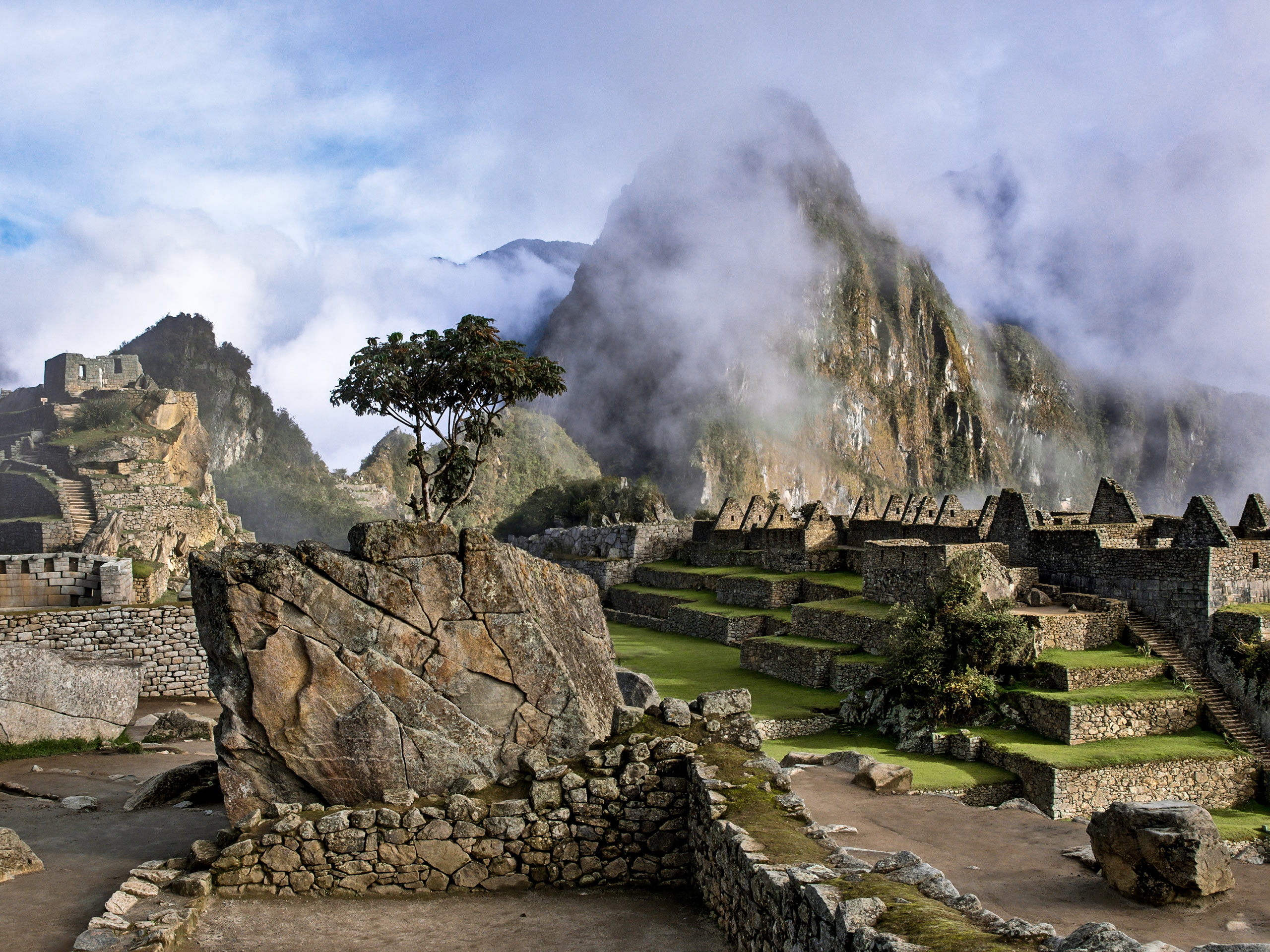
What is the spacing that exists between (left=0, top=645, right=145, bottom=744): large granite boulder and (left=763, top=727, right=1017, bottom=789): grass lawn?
10144mm

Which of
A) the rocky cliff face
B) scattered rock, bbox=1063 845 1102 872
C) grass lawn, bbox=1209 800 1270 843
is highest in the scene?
the rocky cliff face

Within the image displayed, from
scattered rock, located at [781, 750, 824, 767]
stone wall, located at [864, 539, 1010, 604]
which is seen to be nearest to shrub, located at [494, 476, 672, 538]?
stone wall, located at [864, 539, 1010, 604]

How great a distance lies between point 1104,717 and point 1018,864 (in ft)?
25.0

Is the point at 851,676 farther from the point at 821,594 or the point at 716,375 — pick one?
the point at 716,375

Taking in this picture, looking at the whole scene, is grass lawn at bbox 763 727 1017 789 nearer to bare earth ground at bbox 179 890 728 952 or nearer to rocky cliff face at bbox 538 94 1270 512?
bare earth ground at bbox 179 890 728 952

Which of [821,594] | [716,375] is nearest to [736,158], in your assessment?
[716,375]

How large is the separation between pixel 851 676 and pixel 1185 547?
288 inches

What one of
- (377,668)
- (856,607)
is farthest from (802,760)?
(856,607)

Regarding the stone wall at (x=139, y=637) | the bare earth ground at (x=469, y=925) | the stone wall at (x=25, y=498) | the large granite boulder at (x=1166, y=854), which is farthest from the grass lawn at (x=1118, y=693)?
the stone wall at (x=25, y=498)

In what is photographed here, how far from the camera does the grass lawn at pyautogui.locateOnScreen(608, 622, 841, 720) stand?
20047mm

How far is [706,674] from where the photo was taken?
2397 centimetres

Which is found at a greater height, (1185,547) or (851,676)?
(1185,547)

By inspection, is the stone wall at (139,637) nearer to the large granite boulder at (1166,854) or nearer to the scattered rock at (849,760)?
the scattered rock at (849,760)

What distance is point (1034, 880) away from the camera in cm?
938
